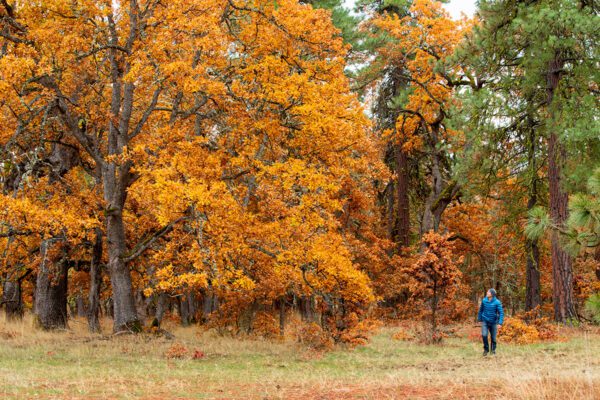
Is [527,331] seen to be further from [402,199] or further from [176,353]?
[402,199]

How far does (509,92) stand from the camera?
2002cm

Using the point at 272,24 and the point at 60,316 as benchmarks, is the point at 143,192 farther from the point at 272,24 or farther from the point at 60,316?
the point at 60,316

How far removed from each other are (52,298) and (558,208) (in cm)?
1575

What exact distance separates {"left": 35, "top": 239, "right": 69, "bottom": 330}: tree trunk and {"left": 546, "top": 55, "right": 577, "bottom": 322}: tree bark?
578 inches

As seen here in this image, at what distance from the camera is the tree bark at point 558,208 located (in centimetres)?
1814

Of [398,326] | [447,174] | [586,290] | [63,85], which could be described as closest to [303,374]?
[63,85]

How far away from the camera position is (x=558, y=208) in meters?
18.3

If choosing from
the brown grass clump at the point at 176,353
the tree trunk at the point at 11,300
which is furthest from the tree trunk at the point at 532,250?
the tree trunk at the point at 11,300

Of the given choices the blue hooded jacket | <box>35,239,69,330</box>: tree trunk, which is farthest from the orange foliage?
<box>35,239,69,330</box>: tree trunk

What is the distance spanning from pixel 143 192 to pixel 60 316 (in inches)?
321

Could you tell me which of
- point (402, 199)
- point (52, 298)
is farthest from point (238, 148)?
point (402, 199)

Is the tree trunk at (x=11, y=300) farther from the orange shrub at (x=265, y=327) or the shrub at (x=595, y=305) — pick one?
the shrub at (x=595, y=305)

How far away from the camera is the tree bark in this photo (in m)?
18.1

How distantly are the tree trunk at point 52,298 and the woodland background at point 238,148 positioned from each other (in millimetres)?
88
